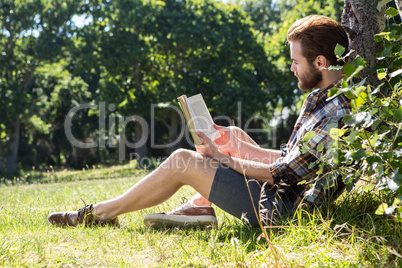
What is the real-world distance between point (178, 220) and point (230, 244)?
30.0 inches

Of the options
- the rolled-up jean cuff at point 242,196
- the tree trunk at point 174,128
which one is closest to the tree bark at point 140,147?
the tree trunk at point 174,128

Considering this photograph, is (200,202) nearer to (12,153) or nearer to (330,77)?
(330,77)

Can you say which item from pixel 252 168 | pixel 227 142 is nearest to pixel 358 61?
pixel 252 168

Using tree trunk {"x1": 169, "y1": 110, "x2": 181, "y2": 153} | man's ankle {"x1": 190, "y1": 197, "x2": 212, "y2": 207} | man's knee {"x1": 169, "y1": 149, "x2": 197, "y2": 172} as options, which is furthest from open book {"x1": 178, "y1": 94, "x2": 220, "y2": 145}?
tree trunk {"x1": 169, "y1": 110, "x2": 181, "y2": 153}

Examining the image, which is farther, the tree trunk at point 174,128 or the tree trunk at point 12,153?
the tree trunk at point 174,128

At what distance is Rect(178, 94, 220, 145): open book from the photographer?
327cm

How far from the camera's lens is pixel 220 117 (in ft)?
70.6

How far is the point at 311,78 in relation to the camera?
3033 millimetres

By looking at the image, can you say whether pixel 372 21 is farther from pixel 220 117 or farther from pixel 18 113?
pixel 18 113

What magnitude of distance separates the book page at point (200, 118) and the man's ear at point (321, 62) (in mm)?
1010

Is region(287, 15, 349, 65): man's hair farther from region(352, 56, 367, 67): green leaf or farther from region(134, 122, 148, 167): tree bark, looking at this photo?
region(134, 122, 148, 167): tree bark

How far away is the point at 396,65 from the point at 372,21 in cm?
103

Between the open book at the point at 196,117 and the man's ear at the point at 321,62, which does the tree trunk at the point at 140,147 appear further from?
the man's ear at the point at 321,62

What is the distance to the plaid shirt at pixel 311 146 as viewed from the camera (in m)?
2.73
